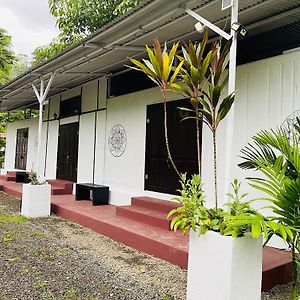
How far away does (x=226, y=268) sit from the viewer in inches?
94.0

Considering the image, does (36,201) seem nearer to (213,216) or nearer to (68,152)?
(68,152)

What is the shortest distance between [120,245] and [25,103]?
9.23m

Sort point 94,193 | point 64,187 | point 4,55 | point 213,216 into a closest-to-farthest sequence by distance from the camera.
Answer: point 213,216
point 94,193
point 64,187
point 4,55

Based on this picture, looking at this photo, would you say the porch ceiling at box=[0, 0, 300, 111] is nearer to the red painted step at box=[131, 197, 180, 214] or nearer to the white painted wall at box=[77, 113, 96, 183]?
the white painted wall at box=[77, 113, 96, 183]

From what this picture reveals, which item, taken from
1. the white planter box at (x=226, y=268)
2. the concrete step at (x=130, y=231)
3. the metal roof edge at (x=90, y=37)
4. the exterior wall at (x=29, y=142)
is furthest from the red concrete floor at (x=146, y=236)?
the exterior wall at (x=29, y=142)

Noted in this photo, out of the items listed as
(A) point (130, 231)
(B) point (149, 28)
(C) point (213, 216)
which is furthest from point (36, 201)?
(C) point (213, 216)

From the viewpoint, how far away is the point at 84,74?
299 inches

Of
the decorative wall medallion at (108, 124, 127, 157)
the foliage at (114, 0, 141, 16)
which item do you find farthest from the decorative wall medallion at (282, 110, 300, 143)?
the foliage at (114, 0, 141, 16)

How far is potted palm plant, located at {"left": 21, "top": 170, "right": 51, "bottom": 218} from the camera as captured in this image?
6.55 meters

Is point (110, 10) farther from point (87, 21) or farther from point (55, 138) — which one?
point (55, 138)

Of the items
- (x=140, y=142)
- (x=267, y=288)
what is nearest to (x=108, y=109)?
(x=140, y=142)

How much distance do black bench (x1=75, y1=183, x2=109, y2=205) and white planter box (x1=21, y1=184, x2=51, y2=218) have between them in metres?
0.92

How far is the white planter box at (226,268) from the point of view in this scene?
2.38m

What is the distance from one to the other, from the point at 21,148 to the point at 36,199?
24.3 ft
